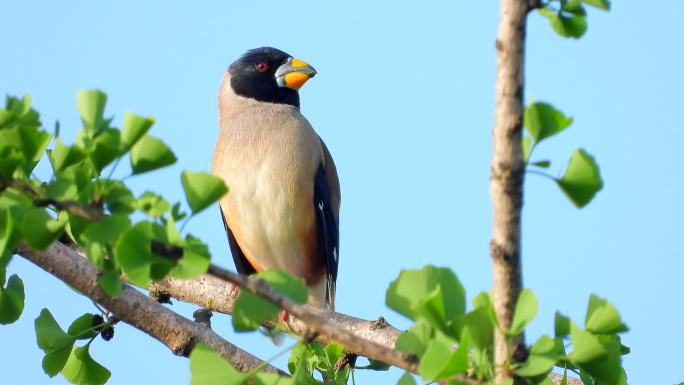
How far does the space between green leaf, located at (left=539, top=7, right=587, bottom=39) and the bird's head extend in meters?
5.43

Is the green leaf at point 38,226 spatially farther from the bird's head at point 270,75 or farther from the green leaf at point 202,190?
the bird's head at point 270,75

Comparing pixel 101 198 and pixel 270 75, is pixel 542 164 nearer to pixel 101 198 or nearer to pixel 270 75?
pixel 101 198

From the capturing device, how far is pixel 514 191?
2350mm

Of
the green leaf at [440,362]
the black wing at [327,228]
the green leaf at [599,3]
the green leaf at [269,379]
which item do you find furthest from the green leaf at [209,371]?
the black wing at [327,228]

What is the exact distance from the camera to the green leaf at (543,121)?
7.94 ft

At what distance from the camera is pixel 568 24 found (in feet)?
8.39

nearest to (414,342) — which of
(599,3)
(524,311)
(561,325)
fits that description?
(524,311)

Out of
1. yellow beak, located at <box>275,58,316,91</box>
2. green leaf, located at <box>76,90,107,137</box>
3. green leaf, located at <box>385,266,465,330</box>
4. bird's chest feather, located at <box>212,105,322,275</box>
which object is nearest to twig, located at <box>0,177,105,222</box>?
green leaf, located at <box>76,90,107,137</box>

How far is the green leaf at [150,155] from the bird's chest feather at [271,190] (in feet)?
13.7

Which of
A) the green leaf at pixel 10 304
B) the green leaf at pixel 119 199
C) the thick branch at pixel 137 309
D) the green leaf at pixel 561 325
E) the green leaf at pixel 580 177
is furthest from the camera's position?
the thick branch at pixel 137 309

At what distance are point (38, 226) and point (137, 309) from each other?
1.79 meters

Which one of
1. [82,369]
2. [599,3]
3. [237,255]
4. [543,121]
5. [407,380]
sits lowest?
[237,255]

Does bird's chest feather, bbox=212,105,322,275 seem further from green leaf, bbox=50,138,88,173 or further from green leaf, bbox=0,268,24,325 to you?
green leaf, bbox=50,138,88,173

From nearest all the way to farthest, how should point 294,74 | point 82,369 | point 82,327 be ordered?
point 82,369
point 82,327
point 294,74
